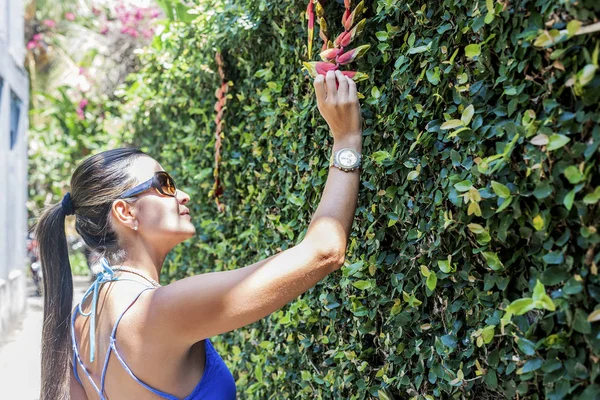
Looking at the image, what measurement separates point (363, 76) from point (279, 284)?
803 millimetres

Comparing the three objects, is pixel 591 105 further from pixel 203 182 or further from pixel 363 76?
pixel 203 182

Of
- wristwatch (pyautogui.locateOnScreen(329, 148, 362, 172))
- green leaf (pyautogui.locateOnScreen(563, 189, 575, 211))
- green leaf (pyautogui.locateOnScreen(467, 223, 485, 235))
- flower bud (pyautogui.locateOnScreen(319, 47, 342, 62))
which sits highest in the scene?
flower bud (pyautogui.locateOnScreen(319, 47, 342, 62))

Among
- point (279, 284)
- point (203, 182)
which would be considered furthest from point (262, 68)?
point (279, 284)

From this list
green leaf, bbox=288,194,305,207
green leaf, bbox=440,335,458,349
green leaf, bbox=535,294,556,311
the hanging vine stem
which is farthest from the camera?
the hanging vine stem

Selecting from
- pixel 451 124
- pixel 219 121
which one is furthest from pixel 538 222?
pixel 219 121

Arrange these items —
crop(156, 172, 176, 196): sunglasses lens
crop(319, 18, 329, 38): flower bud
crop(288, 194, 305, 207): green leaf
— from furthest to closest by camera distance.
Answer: crop(288, 194, 305, 207): green leaf < crop(156, 172, 176, 196): sunglasses lens < crop(319, 18, 329, 38): flower bud

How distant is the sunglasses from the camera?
2504 millimetres

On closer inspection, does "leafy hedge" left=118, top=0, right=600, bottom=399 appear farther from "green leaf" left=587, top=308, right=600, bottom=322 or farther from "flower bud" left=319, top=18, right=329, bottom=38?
"flower bud" left=319, top=18, right=329, bottom=38

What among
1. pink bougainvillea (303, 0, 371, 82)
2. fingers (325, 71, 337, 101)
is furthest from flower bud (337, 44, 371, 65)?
fingers (325, 71, 337, 101)

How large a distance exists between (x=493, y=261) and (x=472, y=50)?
0.57m

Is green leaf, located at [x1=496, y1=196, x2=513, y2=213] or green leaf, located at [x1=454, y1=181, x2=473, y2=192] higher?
green leaf, located at [x1=496, y1=196, x2=513, y2=213]

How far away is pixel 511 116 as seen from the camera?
1687 millimetres

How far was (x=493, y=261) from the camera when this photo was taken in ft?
5.59

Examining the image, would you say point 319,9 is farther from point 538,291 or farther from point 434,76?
point 538,291
